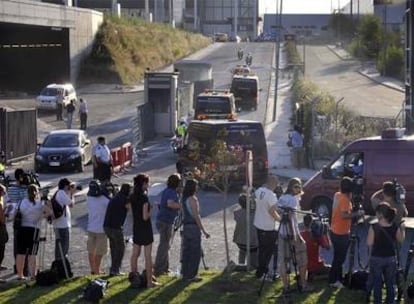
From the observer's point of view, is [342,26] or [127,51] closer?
[127,51]

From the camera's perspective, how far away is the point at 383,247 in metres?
11.4

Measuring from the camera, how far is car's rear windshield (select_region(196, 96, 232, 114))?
4122cm

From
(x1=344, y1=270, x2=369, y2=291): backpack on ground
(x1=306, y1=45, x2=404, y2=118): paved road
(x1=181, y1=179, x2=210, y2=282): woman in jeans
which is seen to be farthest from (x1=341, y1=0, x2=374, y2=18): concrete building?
(x1=344, y1=270, x2=369, y2=291): backpack on ground

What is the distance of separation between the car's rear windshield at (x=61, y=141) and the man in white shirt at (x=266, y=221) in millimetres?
17491

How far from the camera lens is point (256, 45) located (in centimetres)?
11438

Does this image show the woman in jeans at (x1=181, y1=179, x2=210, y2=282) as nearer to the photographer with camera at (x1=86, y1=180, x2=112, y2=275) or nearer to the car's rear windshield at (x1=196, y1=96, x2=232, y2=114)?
the photographer with camera at (x1=86, y1=180, x2=112, y2=275)

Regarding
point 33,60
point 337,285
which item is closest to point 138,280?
point 337,285

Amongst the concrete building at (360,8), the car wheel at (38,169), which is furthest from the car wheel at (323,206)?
the concrete building at (360,8)

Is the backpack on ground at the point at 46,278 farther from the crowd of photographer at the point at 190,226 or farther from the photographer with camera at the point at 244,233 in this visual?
the photographer with camera at the point at 244,233

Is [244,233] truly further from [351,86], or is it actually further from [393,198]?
[351,86]

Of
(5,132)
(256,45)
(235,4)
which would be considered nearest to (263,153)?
(5,132)

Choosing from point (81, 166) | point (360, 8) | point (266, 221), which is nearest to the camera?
point (266, 221)

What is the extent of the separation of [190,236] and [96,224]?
157 cm

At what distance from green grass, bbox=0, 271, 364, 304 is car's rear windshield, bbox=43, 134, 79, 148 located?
56.1 ft
